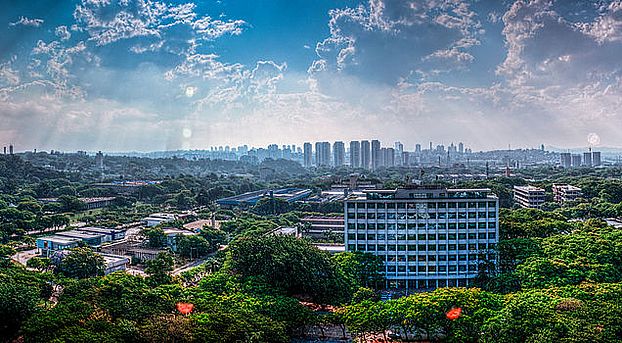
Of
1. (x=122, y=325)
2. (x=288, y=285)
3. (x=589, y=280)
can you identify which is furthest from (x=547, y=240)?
(x=122, y=325)

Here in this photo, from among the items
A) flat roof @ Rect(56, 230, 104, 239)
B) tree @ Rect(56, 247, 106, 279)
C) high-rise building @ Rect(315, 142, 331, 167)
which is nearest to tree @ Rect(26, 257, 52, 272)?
tree @ Rect(56, 247, 106, 279)

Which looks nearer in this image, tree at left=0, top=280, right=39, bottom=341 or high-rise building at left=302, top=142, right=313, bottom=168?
tree at left=0, top=280, right=39, bottom=341

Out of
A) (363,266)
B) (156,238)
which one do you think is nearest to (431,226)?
(363,266)

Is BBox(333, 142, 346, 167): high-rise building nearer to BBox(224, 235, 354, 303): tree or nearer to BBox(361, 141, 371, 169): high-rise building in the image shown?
BBox(361, 141, 371, 169): high-rise building

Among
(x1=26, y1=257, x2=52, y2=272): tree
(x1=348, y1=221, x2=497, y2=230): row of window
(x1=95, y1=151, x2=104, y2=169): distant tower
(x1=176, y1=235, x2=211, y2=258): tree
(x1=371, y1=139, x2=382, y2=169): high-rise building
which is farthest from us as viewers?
(x1=371, y1=139, x2=382, y2=169): high-rise building

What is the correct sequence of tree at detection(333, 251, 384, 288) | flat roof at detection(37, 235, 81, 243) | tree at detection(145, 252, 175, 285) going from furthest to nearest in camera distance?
flat roof at detection(37, 235, 81, 243) → tree at detection(333, 251, 384, 288) → tree at detection(145, 252, 175, 285)

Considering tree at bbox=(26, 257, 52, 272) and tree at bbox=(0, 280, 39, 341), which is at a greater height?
tree at bbox=(0, 280, 39, 341)
